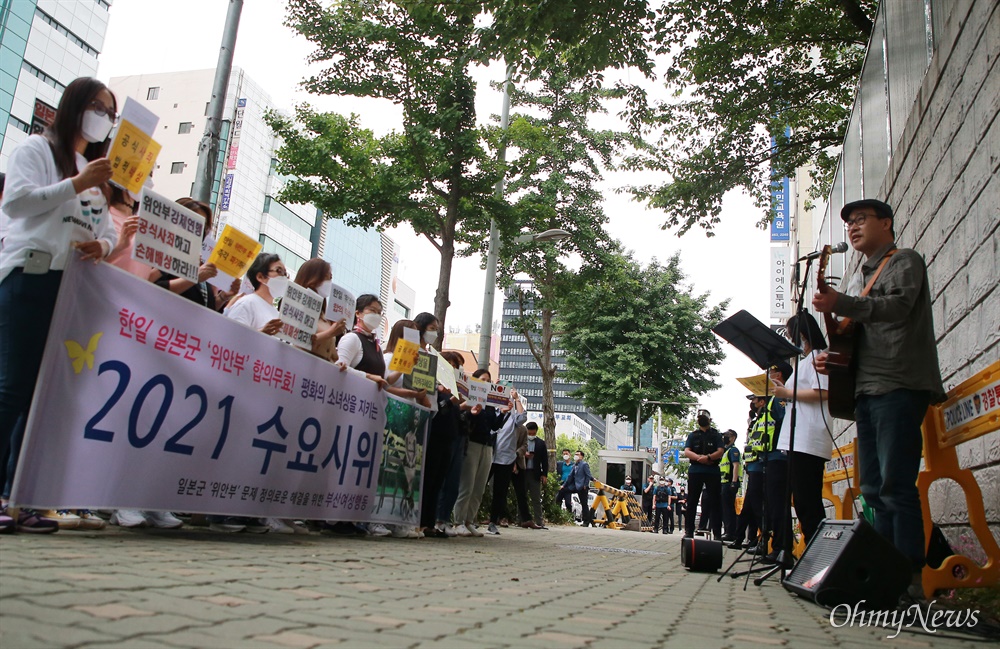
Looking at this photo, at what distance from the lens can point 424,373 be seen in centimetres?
739

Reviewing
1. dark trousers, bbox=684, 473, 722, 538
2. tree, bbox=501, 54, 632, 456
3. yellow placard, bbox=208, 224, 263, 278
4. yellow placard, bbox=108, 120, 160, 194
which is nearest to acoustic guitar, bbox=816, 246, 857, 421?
yellow placard, bbox=208, 224, 263, 278

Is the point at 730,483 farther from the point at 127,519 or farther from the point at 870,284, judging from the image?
the point at 127,519

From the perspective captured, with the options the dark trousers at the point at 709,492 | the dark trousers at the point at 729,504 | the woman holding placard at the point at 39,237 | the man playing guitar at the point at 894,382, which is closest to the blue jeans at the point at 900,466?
the man playing guitar at the point at 894,382

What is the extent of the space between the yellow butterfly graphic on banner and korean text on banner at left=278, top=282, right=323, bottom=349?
167 cm

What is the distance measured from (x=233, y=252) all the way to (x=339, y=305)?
1.42 m

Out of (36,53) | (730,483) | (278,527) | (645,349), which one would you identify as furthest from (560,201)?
(36,53)

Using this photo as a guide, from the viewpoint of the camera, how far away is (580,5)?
7594mm

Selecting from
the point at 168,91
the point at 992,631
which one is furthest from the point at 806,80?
the point at 168,91

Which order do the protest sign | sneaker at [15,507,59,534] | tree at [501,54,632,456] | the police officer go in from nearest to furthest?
1. sneaker at [15,507,59,534]
2. the protest sign
3. the police officer
4. tree at [501,54,632,456]

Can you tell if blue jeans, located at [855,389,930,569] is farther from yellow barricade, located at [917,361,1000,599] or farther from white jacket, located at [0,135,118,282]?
white jacket, located at [0,135,118,282]

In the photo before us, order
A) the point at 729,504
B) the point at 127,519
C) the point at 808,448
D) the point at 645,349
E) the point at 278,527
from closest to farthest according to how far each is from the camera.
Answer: the point at 127,519, the point at 808,448, the point at 278,527, the point at 729,504, the point at 645,349

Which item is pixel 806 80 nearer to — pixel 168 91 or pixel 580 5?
pixel 580 5

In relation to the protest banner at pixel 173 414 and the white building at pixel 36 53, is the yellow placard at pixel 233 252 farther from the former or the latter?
the white building at pixel 36 53

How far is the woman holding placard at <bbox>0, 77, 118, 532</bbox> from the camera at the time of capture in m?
3.67
